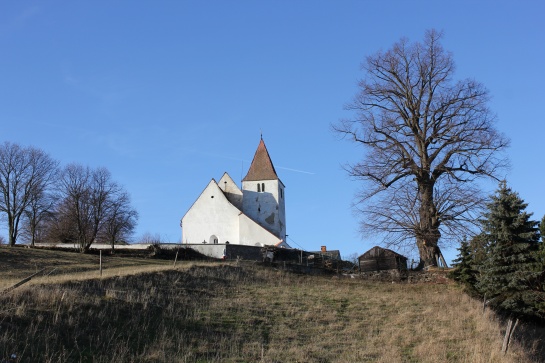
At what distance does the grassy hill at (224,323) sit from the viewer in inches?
544

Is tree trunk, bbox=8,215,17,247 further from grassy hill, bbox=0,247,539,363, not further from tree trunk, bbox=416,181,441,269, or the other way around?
tree trunk, bbox=416,181,441,269

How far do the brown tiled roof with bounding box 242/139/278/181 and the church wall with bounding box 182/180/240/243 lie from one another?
5.89m

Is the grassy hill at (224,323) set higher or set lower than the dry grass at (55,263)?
lower

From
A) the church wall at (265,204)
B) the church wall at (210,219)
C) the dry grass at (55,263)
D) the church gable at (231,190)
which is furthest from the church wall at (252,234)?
the dry grass at (55,263)

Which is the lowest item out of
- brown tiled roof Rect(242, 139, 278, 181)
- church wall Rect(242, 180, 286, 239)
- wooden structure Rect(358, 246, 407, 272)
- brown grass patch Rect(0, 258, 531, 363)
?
brown grass patch Rect(0, 258, 531, 363)

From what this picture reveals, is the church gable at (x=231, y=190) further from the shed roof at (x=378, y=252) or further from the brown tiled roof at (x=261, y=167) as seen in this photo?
the shed roof at (x=378, y=252)

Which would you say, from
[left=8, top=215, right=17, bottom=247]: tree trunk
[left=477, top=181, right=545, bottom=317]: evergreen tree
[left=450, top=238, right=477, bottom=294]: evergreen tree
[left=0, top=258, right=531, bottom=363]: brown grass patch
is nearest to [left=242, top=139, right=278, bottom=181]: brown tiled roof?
[left=8, top=215, right=17, bottom=247]: tree trunk

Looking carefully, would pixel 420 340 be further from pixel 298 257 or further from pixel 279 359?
pixel 298 257

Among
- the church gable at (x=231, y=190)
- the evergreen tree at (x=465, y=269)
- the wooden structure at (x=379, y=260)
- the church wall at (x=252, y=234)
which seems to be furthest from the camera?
the church gable at (x=231, y=190)

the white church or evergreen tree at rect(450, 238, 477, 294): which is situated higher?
the white church

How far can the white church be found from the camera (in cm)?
5675

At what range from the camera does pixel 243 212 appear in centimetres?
6134

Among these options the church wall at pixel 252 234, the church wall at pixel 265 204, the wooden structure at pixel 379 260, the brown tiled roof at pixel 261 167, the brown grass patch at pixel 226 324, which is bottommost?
the brown grass patch at pixel 226 324

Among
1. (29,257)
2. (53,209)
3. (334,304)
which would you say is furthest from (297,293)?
(53,209)
